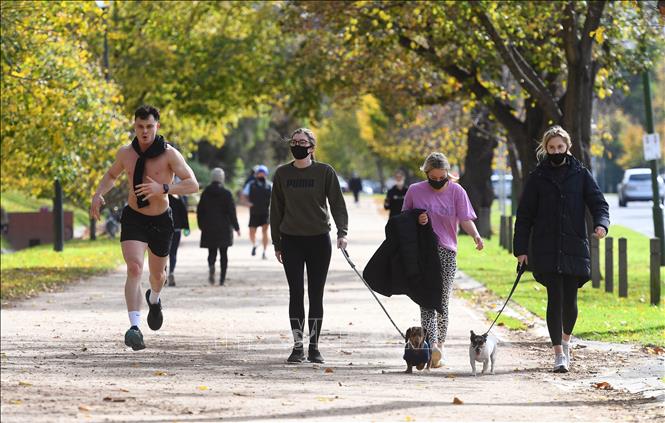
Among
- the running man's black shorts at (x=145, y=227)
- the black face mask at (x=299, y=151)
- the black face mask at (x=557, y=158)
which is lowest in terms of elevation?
the running man's black shorts at (x=145, y=227)

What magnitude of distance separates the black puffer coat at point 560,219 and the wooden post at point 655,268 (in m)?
5.69

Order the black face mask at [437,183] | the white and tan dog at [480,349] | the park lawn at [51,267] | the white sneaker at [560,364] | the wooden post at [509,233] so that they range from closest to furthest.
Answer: the white and tan dog at [480,349]
the white sneaker at [560,364]
the black face mask at [437,183]
the park lawn at [51,267]
the wooden post at [509,233]

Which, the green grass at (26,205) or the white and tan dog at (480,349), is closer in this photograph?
the white and tan dog at (480,349)

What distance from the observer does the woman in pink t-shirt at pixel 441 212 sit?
1128 cm

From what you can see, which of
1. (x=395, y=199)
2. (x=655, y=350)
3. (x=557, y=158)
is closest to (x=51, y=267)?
(x=395, y=199)

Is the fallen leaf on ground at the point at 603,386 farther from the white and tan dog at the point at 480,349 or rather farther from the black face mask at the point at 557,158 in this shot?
the black face mask at the point at 557,158

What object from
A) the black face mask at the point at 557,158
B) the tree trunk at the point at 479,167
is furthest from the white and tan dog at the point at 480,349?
the tree trunk at the point at 479,167

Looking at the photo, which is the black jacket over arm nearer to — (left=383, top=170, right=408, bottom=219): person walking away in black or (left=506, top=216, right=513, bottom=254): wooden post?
(left=383, top=170, right=408, bottom=219): person walking away in black

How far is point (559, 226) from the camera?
11.0 meters

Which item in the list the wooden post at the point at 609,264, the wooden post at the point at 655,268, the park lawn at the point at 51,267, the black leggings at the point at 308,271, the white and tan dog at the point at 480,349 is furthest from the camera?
the park lawn at the point at 51,267

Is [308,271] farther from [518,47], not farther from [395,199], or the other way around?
[518,47]

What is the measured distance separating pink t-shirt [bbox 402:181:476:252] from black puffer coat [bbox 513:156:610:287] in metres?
0.46

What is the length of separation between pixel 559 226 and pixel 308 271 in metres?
2.06

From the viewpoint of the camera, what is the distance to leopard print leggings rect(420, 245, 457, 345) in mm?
11312
